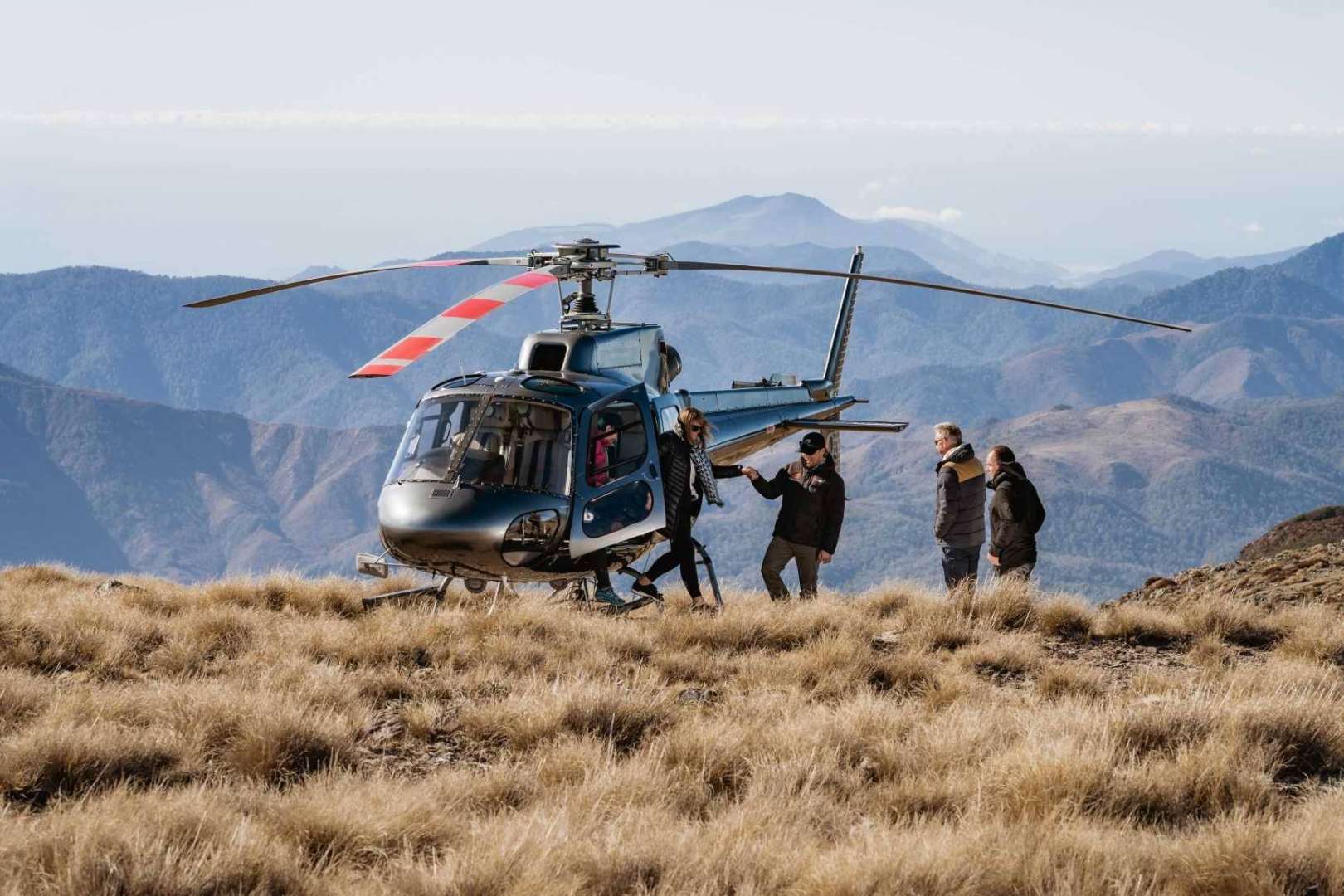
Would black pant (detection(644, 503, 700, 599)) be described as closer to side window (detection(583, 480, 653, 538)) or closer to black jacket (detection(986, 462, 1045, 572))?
side window (detection(583, 480, 653, 538))

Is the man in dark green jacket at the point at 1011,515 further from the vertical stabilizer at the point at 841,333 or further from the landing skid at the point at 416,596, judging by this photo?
the vertical stabilizer at the point at 841,333

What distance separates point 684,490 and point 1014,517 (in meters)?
3.02

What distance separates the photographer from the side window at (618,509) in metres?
11.9

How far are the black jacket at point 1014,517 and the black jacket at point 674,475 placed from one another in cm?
275

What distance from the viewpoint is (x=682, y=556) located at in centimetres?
1290

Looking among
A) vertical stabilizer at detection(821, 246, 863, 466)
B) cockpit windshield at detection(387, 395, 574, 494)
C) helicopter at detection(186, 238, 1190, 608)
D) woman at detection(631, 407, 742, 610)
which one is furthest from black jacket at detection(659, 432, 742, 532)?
vertical stabilizer at detection(821, 246, 863, 466)

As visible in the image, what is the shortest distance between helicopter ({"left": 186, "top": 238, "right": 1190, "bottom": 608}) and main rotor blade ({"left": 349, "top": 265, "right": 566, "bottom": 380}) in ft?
0.08

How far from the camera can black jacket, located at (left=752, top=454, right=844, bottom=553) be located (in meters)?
A: 12.9

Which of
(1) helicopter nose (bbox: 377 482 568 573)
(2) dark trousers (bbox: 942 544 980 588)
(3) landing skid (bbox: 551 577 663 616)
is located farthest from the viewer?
(2) dark trousers (bbox: 942 544 980 588)

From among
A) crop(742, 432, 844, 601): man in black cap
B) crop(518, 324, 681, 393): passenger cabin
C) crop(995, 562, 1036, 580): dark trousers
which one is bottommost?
crop(995, 562, 1036, 580): dark trousers

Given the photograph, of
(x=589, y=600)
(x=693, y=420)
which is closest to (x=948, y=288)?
(x=693, y=420)

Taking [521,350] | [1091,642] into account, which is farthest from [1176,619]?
[521,350]

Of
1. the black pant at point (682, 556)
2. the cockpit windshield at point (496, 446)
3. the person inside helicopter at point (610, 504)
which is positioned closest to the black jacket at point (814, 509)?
the black pant at point (682, 556)

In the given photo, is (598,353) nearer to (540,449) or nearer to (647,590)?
(540,449)
